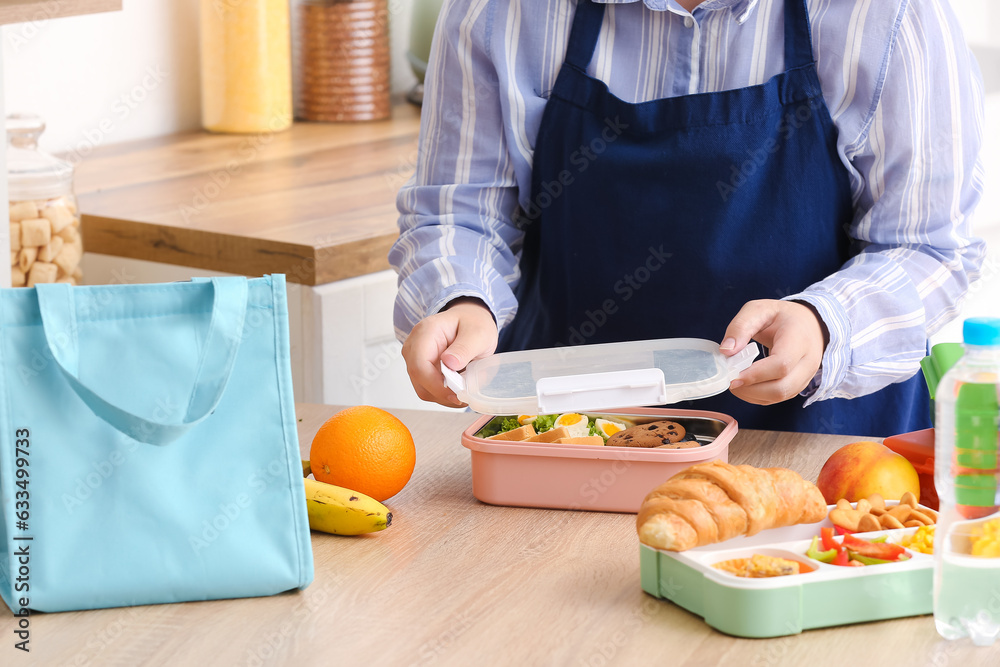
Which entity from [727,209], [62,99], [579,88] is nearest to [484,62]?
[579,88]

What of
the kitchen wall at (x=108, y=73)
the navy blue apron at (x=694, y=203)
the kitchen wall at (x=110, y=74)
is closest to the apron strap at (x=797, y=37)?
the navy blue apron at (x=694, y=203)

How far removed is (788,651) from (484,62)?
748mm

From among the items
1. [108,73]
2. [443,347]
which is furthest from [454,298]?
[108,73]

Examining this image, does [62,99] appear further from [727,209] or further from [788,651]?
[788,651]

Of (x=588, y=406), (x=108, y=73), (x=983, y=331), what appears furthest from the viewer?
(x=108, y=73)

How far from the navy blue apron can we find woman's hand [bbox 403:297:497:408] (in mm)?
247

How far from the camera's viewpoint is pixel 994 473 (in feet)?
2.41

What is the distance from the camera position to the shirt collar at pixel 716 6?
1.16 metres

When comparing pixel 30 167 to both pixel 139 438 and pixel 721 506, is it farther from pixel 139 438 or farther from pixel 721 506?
pixel 721 506

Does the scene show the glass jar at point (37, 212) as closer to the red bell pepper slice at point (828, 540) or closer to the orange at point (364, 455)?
the orange at point (364, 455)

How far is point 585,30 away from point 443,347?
0.41 metres

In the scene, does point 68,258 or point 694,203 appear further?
point 68,258

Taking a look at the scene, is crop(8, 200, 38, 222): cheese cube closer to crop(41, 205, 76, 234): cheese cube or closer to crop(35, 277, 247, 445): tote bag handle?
crop(41, 205, 76, 234): cheese cube

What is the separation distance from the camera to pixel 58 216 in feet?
5.51
